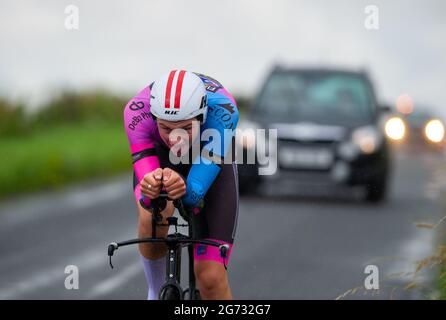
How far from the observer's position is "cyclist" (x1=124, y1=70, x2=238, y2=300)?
6.15m

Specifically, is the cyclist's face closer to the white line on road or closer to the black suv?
the white line on road

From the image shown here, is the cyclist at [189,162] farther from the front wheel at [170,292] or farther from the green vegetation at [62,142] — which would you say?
the green vegetation at [62,142]

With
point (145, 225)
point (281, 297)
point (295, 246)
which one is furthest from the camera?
point (295, 246)

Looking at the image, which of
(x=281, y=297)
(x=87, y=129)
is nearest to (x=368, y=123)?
(x=281, y=297)

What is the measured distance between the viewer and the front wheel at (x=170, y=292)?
20.0 feet

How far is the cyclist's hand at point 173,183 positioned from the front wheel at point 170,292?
447 millimetres

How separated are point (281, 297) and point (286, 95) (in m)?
9.41

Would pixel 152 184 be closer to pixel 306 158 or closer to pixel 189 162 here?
pixel 189 162

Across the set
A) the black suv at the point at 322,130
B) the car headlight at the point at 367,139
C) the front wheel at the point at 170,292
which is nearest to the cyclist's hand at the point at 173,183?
the front wheel at the point at 170,292

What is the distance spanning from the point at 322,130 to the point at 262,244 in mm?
4651

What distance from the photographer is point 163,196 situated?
6012mm

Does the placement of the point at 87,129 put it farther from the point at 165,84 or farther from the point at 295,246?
the point at 165,84

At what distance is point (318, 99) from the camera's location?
18.9 meters

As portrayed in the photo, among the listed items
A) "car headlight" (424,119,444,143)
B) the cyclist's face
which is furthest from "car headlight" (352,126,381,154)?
the cyclist's face
